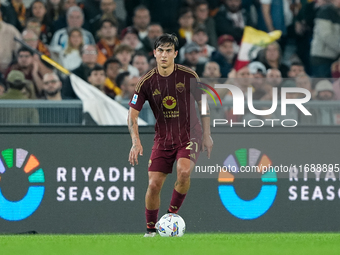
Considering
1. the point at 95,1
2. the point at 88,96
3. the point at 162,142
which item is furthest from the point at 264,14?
the point at 162,142

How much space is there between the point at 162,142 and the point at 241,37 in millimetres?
5274

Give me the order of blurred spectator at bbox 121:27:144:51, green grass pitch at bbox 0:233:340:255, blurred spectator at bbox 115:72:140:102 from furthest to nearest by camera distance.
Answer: blurred spectator at bbox 121:27:144:51, blurred spectator at bbox 115:72:140:102, green grass pitch at bbox 0:233:340:255

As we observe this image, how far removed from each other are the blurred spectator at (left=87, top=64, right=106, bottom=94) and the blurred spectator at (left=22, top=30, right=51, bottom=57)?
122 centimetres

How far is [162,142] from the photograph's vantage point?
24.8 ft

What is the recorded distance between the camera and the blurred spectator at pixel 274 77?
33.1 feet

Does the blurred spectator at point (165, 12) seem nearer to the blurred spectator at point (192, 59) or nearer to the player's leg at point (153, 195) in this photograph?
the blurred spectator at point (192, 59)

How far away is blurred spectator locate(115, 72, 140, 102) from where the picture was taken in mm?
10242

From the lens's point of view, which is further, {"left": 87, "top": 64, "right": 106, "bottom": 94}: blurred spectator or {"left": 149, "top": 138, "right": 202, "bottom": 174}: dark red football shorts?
{"left": 87, "top": 64, "right": 106, "bottom": 94}: blurred spectator

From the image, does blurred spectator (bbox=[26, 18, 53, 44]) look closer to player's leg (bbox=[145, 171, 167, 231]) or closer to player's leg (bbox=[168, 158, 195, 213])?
player's leg (bbox=[145, 171, 167, 231])

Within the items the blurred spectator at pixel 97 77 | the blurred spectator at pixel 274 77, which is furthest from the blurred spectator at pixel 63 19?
the blurred spectator at pixel 274 77

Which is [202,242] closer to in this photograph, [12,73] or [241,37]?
[12,73]

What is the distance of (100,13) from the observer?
12172 mm

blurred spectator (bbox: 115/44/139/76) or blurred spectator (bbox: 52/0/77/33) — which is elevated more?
blurred spectator (bbox: 52/0/77/33)

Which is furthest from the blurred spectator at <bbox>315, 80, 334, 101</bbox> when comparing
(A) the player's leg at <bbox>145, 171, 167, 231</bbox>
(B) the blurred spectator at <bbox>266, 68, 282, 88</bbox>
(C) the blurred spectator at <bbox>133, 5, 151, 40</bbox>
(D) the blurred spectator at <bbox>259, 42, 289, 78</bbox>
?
(C) the blurred spectator at <bbox>133, 5, 151, 40</bbox>
